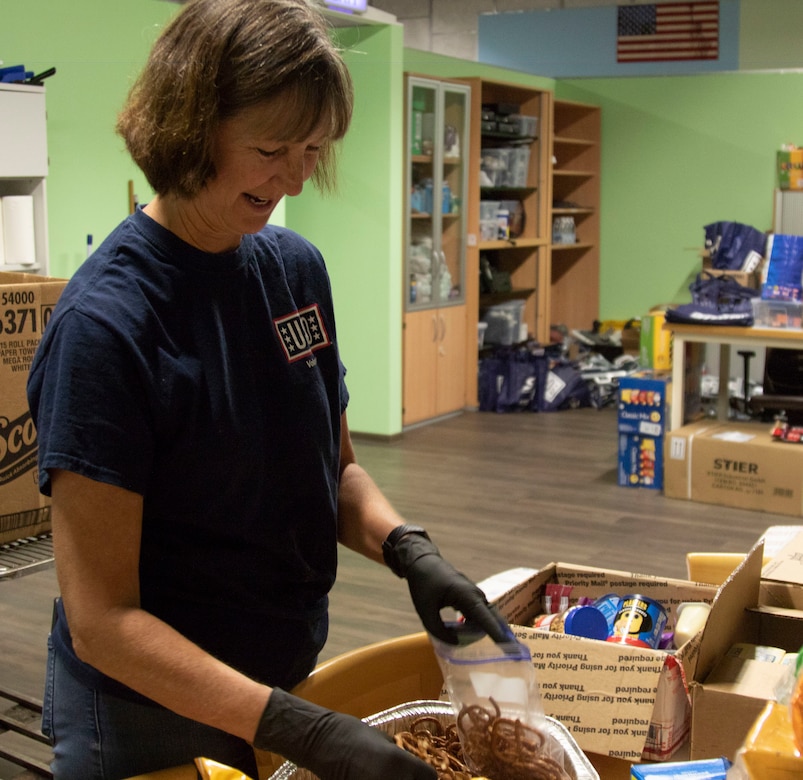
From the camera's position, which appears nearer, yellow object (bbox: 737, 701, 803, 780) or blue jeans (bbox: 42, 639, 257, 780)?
yellow object (bbox: 737, 701, 803, 780)

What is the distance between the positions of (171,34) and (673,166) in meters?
9.28

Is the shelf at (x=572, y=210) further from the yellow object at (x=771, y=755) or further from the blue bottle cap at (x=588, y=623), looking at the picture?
the yellow object at (x=771, y=755)

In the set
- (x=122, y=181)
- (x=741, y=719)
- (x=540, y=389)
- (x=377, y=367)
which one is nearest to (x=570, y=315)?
(x=540, y=389)

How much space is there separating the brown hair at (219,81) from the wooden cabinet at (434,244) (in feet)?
19.1

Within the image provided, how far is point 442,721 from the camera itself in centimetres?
145

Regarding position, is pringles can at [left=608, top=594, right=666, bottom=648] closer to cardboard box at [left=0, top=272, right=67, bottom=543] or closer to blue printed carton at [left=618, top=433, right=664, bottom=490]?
cardboard box at [left=0, top=272, right=67, bottom=543]

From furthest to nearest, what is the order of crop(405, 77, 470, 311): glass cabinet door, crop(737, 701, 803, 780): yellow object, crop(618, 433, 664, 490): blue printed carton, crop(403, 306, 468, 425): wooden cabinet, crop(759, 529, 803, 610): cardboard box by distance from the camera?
crop(403, 306, 468, 425): wooden cabinet
crop(405, 77, 470, 311): glass cabinet door
crop(618, 433, 664, 490): blue printed carton
crop(759, 529, 803, 610): cardboard box
crop(737, 701, 803, 780): yellow object

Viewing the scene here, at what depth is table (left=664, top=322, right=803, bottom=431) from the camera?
556 centimetres

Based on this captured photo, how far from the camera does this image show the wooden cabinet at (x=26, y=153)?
→ 480 centimetres

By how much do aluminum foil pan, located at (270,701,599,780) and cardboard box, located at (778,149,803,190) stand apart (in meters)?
8.23

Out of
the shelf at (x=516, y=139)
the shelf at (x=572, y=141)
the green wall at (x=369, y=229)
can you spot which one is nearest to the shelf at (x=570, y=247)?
the shelf at (x=572, y=141)

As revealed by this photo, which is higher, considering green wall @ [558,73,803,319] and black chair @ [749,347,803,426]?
green wall @ [558,73,803,319]

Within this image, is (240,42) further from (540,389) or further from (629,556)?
(540,389)

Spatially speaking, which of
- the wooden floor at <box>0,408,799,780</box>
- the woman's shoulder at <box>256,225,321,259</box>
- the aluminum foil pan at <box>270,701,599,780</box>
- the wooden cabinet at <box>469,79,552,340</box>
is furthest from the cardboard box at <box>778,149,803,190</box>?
the aluminum foil pan at <box>270,701,599,780</box>
